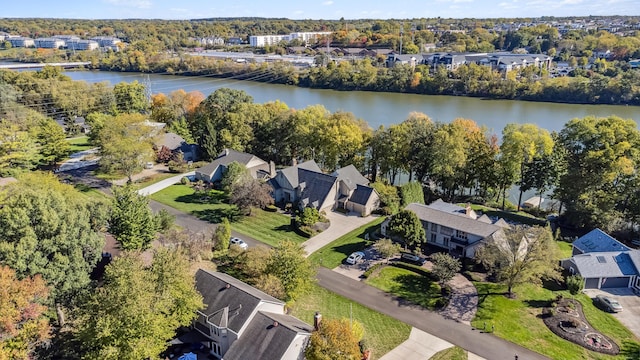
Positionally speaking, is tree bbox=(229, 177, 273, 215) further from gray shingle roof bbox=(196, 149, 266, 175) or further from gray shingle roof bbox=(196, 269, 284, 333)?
gray shingle roof bbox=(196, 269, 284, 333)

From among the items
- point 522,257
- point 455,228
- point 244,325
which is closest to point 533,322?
point 522,257

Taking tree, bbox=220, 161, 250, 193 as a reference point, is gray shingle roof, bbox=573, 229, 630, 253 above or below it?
below

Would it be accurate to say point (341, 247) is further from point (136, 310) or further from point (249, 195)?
point (136, 310)

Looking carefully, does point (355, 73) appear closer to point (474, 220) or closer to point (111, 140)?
point (111, 140)

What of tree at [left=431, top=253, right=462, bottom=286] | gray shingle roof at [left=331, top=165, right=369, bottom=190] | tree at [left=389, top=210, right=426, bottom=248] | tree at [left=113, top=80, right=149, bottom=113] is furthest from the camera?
tree at [left=113, top=80, right=149, bottom=113]

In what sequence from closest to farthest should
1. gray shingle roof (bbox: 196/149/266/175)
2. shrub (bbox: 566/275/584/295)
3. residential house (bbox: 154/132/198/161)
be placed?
shrub (bbox: 566/275/584/295) → gray shingle roof (bbox: 196/149/266/175) → residential house (bbox: 154/132/198/161)

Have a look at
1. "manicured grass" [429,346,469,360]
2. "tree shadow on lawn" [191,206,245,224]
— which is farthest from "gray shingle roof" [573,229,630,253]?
"tree shadow on lawn" [191,206,245,224]
